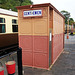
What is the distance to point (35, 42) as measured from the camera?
18.7 feet

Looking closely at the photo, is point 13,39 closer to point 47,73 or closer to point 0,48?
point 0,48

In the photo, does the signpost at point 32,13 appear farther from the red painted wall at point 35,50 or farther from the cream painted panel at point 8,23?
the cream painted panel at point 8,23

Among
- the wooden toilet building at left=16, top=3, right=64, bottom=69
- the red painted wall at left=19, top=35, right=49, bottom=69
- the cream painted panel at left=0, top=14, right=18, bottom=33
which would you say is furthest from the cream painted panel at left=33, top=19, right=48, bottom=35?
the cream painted panel at left=0, top=14, right=18, bottom=33

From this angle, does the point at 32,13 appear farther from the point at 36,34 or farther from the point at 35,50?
the point at 35,50

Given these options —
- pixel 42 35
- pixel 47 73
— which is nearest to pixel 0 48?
pixel 42 35

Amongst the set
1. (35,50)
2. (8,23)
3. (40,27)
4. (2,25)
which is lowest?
(35,50)

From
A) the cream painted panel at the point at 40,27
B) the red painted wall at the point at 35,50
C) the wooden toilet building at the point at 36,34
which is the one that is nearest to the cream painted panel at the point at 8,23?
the wooden toilet building at the point at 36,34

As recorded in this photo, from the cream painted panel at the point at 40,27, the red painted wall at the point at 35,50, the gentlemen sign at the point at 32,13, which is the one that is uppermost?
the gentlemen sign at the point at 32,13

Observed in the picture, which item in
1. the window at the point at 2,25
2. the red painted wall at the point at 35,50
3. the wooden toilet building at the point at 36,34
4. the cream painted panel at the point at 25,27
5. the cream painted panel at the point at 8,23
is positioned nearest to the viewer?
the wooden toilet building at the point at 36,34

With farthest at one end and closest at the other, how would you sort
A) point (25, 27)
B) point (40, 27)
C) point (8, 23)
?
point (8, 23) < point (25, 27) < point (40, 27)

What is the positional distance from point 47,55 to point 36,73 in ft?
3.51

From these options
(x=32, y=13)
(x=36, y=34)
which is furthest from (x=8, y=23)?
(x=36, y=34)

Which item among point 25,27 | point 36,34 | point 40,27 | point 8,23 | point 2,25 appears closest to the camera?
point 40,27

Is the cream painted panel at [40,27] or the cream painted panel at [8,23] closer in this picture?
the cream painted panel at [40,27]
